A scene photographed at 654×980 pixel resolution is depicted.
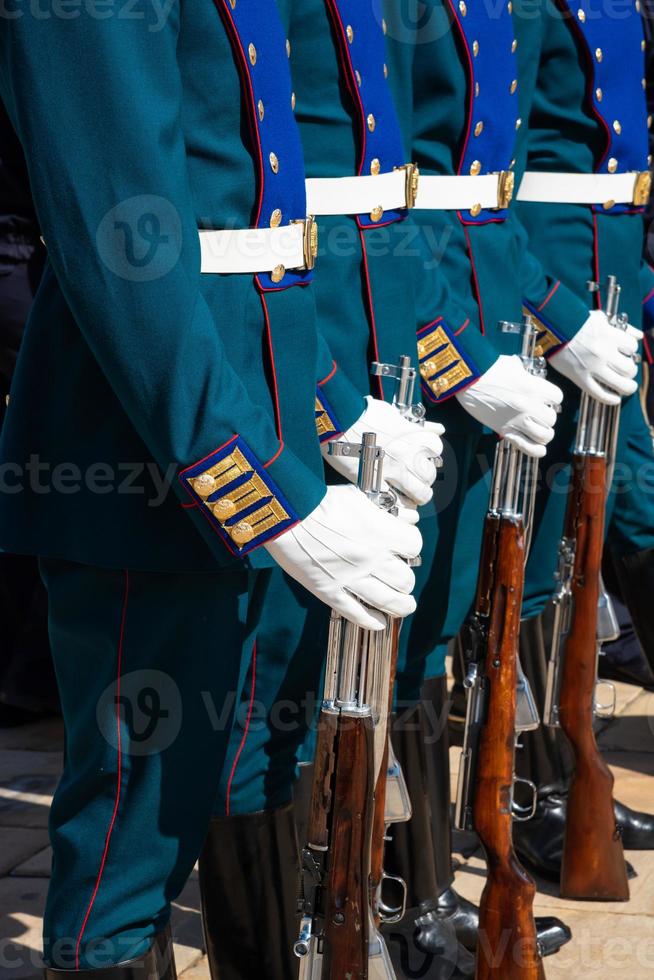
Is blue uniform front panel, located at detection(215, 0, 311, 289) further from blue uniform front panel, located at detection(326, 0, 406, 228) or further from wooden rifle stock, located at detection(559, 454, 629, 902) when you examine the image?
wooden rifle stock, located at detection(559, 454, 629, 902)

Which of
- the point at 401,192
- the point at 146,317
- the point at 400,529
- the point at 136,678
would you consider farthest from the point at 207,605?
the point at 401,192

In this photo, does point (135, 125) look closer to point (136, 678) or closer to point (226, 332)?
point (226, 332)

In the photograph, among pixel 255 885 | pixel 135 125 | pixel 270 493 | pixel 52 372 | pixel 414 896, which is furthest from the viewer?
pixel 414 896

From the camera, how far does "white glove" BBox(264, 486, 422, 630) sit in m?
1.63

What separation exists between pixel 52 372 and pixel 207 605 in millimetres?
327

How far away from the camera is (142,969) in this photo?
1729mm

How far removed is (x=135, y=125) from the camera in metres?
1.49

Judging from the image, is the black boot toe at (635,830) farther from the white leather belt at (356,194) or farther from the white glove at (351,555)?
the white glove at (351,555)

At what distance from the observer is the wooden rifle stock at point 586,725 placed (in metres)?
2.83

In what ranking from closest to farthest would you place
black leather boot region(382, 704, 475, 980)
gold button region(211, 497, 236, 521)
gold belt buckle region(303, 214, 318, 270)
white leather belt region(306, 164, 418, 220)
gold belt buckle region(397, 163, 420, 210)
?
gold button region(211, 497, 236, 521) < gold belt buckle region(303, 214, 318, 270) < white leather belt region(306, 164, 418, 220) < gold belt buckle region(397, 163, 420, 210) < black leather boot region(382, 704, 475, 980)

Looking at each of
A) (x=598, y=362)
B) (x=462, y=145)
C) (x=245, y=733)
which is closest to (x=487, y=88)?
(x=462, y=145)

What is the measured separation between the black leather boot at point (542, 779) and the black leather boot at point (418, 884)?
530mm

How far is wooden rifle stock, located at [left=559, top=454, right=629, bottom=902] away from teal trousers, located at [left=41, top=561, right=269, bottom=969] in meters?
1.29

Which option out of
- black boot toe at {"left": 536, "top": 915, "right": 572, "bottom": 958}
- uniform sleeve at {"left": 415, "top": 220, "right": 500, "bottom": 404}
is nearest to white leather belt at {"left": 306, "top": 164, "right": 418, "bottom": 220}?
uniform sleeve at {"left": 415, "top": 220, "right": 500, "bottom": 404}
